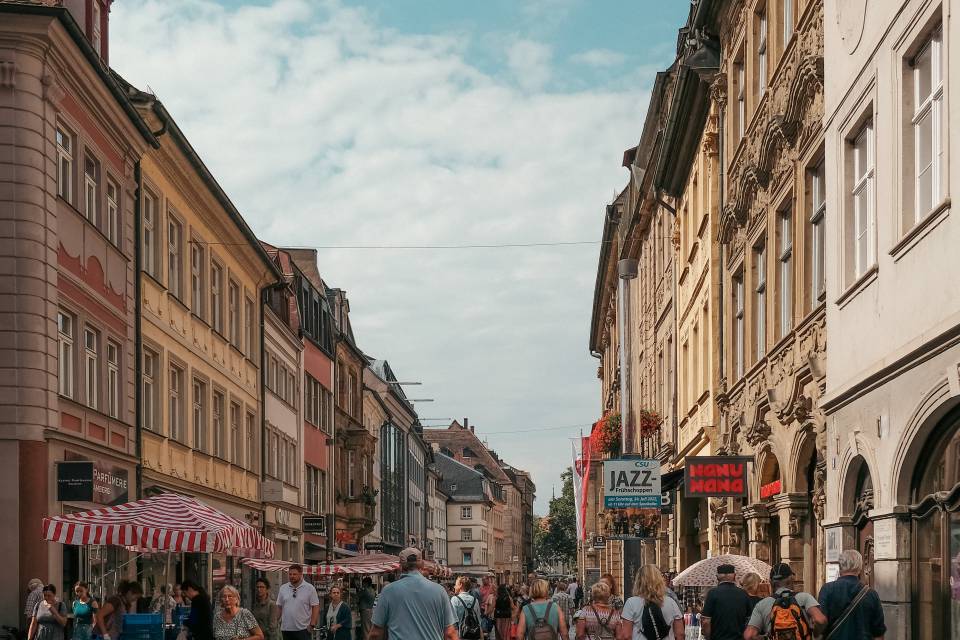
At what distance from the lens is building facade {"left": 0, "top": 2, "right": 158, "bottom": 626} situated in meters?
21.7

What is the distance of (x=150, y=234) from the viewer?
30297 mm

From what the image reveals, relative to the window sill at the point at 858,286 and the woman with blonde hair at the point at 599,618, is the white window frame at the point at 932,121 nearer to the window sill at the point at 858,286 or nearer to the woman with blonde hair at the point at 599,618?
the window sill at the point at 858,286

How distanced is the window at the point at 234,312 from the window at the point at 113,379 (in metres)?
12.0

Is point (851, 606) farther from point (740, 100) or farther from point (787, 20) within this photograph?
point (740, 100)

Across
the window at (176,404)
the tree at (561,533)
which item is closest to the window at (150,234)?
the window at (176,404)

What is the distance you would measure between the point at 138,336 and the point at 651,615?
1695cm

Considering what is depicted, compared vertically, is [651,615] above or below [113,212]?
below

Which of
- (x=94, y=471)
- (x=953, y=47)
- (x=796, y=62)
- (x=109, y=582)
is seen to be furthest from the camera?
(x=109, y=582)

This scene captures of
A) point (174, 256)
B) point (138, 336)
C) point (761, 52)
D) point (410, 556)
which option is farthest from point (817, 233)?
point (174, 256)

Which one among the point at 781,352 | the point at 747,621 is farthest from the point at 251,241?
the point at 747,621

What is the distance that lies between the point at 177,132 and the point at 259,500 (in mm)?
14898

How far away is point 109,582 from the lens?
86.7 feet

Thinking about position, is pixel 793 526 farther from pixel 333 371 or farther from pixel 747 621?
pixel 333 371

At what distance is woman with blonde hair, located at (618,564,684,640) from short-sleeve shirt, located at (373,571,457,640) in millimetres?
2881
